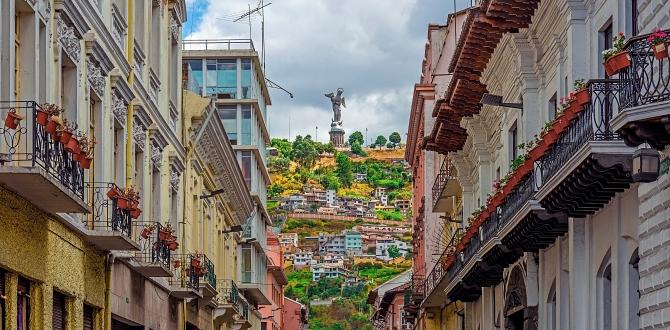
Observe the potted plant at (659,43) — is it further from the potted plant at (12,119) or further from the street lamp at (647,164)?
the potted plant at (12,119)

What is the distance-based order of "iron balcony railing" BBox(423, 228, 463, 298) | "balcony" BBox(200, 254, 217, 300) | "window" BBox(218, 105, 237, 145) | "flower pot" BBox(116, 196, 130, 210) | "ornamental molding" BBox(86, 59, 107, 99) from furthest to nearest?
"window" BBox(218, 105, 237, 145) < "iron balcony railing" BBox(423, 228, 463, 298) < "balcony" BBox(200, 254, 217, 300) < "flower pot" BBox(116, 196, 130, 210) < "ornamental molding" BBox(86, 59, 107, 99)

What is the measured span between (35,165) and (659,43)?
720cm

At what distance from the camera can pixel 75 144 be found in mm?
19047

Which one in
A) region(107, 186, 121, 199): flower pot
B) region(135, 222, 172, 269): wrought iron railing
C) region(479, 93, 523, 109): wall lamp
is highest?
region(479, 93, 523, 109): wall lamp

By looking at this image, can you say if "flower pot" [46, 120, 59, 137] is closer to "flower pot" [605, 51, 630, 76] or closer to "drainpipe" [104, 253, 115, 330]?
"flower pot" [605, 51, 630, 76]

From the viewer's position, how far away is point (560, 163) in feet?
67.2

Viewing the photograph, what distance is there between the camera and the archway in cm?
2809

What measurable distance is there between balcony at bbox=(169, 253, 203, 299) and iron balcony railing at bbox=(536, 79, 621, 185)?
14.7 metres

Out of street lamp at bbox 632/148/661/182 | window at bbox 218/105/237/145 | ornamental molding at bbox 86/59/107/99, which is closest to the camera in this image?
street lamp at bbox 632/148/661/182

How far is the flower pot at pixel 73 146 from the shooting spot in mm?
18750

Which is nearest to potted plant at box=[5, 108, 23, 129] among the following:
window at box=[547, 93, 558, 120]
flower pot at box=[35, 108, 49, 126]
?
flower pot at box=[35, 108, 49, 126]

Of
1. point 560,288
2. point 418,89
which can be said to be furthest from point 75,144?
point 418,89

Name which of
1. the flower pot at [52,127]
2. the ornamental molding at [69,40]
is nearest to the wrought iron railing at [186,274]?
the ornamental molding at [69,40]

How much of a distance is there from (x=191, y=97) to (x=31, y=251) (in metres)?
19.4
